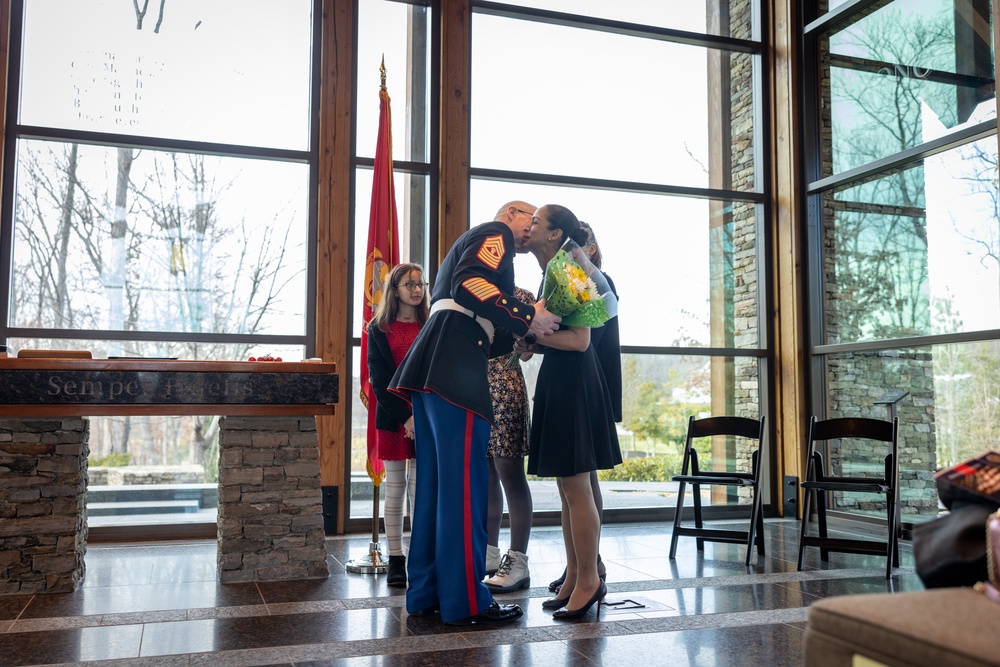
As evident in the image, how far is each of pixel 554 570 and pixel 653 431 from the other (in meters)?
2.43

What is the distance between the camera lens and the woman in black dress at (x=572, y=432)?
3.18m

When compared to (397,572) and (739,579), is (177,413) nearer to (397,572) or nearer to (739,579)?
(397,572)

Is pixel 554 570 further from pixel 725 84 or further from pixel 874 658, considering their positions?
pixel 725 84

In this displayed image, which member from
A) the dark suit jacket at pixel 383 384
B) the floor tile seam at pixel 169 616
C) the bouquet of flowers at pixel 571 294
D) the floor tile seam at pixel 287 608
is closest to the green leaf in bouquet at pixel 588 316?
the bouquet of flowers at pixel 571 294

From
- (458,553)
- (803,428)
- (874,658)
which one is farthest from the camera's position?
(803,428)

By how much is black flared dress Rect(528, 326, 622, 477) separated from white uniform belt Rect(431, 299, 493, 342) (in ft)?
0.80

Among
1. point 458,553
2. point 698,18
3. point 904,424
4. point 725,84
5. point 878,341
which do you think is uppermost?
point 698,18

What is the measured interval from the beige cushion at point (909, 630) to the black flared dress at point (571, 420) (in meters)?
1.59

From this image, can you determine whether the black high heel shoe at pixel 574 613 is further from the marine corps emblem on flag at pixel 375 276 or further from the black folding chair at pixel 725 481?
the marine corps emblem on flag at pixel 375 276

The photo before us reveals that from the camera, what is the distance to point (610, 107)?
6.68 m

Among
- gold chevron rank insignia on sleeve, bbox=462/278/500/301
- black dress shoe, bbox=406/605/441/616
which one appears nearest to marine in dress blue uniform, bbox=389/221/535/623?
gold chevron rank insignia on sleeve, bbox=462/278/500/301

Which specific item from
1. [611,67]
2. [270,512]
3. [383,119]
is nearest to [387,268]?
[383,119]

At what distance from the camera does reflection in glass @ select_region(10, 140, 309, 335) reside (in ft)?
17.4

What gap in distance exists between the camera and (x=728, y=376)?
6730 mm
